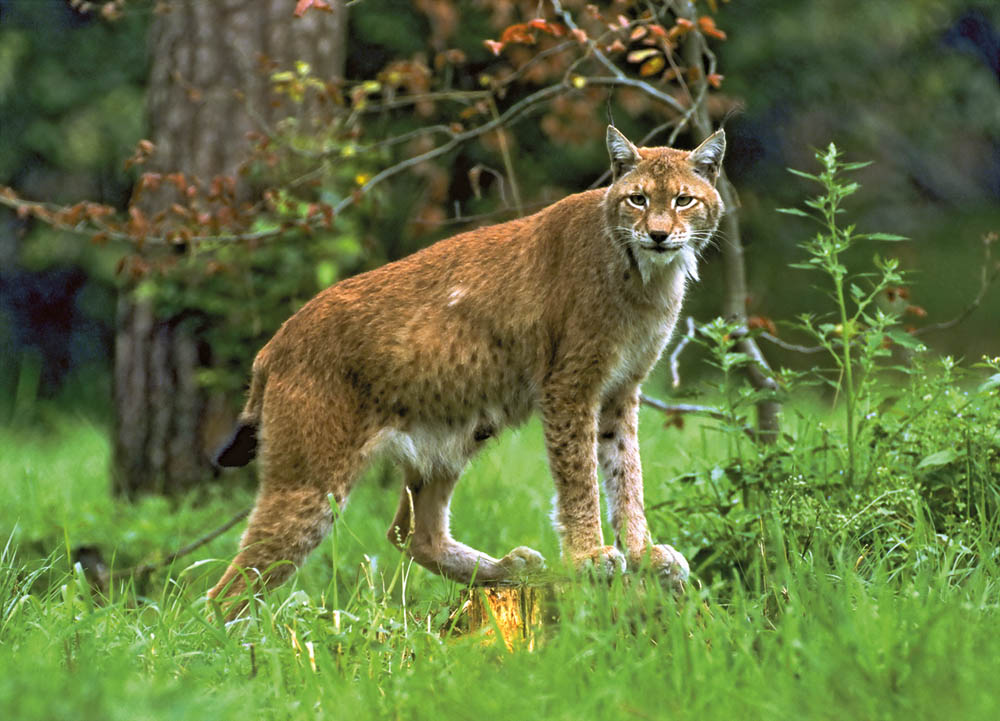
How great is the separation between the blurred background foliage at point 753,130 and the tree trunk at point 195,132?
1.33 metres

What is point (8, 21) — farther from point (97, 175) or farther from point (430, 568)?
point (430, 568)

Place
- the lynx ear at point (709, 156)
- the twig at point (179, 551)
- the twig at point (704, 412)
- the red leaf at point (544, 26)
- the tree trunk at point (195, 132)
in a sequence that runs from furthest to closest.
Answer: the tree trunk at point (195, 132)
the twig at point (179, 551)
the twig at point (704, 412)
the red leaf at point (544, 26)
the lynx ear at point (709, 156)

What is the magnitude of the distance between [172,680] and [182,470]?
392cm

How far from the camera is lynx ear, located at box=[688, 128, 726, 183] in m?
4.21

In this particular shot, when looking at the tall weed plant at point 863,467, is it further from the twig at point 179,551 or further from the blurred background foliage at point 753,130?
the blurred background foliage at point 753,130

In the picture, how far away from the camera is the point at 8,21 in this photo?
1232 cm

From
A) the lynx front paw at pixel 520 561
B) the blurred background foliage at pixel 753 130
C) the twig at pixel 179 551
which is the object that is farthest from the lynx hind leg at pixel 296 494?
the blurred background foliage at pixel 753 130

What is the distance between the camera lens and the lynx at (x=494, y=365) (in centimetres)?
419

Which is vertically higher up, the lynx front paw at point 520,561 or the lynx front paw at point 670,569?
the lynx front paw at point 670,569

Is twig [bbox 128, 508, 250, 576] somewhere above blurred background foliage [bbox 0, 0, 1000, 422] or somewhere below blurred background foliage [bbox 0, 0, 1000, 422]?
below

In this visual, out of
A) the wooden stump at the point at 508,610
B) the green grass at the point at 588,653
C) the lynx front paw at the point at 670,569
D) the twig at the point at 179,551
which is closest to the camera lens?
the green grass at the point at 588,653

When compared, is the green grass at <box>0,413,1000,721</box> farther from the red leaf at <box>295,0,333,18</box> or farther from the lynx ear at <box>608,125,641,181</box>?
the red leaf at <box>295,0,333,18</box>

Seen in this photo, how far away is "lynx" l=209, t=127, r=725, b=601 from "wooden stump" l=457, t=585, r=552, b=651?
0.52 m

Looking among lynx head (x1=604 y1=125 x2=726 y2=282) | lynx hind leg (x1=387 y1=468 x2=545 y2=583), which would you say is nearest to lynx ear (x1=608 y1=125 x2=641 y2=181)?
lynx head (x1=604 y1=125 x2=726 y2=282)
